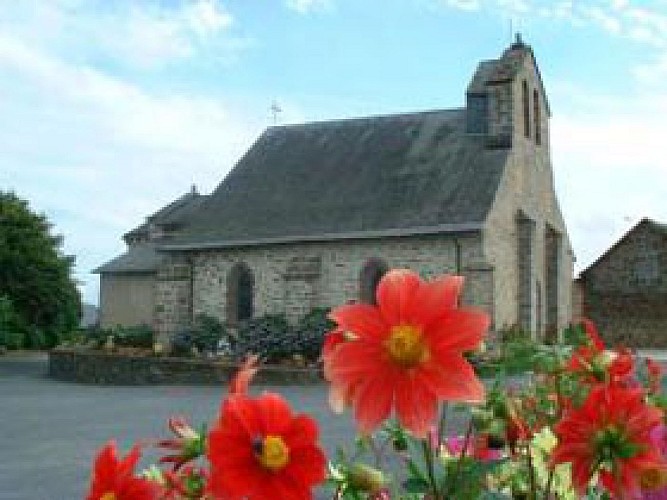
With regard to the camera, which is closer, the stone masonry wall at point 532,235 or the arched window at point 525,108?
the stone masonry wall at point 532,235

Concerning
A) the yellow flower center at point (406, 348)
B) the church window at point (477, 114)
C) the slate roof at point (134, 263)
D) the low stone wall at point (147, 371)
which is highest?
the church window at point (477, 114)

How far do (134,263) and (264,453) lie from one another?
49831mm

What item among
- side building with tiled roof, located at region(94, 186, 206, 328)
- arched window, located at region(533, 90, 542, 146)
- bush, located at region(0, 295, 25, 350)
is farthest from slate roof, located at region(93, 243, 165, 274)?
arched window, located at region(533, 90, 542, 146)

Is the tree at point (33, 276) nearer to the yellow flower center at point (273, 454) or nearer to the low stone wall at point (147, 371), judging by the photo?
the low stone wall at point (147, 371)

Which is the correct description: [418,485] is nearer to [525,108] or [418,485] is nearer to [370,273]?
[370,273]

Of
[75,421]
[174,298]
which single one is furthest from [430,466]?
[174,298]

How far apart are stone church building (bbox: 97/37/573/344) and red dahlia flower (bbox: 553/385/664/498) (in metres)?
26.7

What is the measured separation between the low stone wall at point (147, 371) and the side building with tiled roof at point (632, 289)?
21628 mm

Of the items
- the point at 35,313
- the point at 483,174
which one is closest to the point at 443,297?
the point at 483,174

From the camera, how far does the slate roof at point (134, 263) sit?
49094 millimetres

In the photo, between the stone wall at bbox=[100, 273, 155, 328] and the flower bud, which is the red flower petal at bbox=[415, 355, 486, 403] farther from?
the stone wall at bbox=[100, 273, 155, 328]

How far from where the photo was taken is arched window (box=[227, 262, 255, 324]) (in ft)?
108

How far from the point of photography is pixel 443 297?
138cm

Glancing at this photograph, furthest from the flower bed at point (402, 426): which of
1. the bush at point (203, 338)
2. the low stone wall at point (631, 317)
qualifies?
the low stone wall at point (631, 317)
